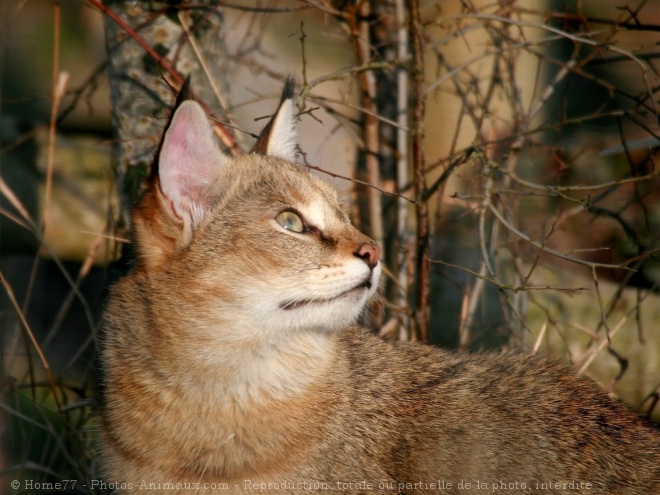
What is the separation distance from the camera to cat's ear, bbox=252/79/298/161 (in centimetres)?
329

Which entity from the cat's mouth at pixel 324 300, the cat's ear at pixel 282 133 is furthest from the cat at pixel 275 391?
the cat's ear at pixel 282 133

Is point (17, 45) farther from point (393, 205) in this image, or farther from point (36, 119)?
point (393, 205)

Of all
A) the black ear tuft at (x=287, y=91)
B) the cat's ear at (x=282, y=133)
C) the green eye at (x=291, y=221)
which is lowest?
the green eye at (x=291, y=221)

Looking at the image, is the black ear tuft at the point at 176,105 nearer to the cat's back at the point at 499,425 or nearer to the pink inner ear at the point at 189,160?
Result: the pink inner ear at the point at 189,160

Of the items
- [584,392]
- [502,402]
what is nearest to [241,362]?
[502,402]

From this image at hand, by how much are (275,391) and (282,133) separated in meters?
1.13

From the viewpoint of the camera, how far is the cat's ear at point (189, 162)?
2730mm

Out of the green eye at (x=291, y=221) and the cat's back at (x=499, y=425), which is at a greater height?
the green eye at (x=291, y=221)

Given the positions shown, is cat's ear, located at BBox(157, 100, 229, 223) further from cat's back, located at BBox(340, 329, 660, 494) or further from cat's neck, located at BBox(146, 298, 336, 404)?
cat's back, located at BBox(340, 329, 660, 494)

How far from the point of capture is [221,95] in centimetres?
402

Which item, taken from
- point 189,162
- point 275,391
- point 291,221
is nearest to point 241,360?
point 275,391

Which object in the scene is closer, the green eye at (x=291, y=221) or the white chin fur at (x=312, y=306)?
the white chin fur at (x=312, y=306)

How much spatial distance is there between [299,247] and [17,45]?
419 centimetres

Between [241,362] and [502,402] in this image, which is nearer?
[241,362]
